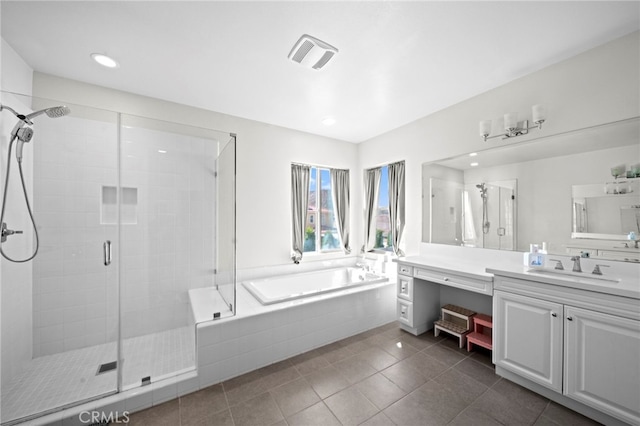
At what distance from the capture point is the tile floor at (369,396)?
1574 mm

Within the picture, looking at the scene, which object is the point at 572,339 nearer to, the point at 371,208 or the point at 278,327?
the point at 278,327

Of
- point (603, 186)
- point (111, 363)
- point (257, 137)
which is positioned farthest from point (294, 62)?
point (111, 363)

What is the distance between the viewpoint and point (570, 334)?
1.57 meters

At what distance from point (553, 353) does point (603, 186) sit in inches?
50.5

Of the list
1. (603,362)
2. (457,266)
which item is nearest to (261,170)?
(457,266)

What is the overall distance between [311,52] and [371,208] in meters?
2.60

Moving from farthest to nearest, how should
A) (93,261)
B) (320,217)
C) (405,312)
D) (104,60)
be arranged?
(320,217)
(405,312)
(104,60)
(93,261)

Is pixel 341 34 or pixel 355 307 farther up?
pixel 341 34

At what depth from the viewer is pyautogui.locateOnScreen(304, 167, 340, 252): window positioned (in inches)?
152

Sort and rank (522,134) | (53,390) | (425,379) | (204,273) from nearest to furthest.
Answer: (53,390)
(425,379)
(522,134)
(204,273)

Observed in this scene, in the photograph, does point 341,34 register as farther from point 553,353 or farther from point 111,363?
point 111,363

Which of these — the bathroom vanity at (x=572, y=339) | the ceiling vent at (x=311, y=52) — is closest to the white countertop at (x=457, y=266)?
the bathroom vanity at (x=572, y=339)

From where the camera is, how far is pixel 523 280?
5.91 ft

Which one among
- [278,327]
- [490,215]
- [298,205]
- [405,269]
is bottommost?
[278,327]
